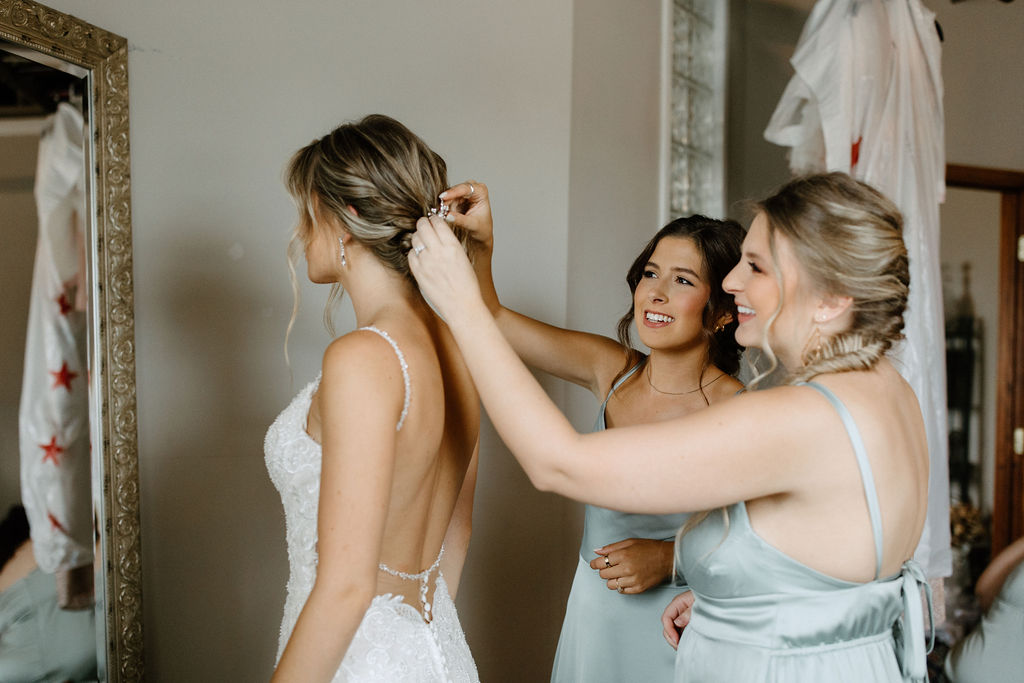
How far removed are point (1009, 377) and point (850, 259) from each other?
390 cm

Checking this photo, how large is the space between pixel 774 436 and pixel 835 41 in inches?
81.8

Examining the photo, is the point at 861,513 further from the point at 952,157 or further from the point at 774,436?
the point at 952,157

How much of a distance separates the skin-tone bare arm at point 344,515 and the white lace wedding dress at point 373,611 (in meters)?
0.09

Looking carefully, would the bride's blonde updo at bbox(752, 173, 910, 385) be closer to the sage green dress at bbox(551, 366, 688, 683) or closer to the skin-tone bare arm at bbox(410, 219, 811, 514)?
the skin-tone bare arm at bbox(410, 219, 811, 514)

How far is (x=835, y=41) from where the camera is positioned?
2.77 meters

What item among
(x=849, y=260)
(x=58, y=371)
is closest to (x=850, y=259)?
(x=849, y=260)

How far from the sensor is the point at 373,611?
1376 mm

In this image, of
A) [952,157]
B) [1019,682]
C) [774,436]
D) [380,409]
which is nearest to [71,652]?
[380,409]

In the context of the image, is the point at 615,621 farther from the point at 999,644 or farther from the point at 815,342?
the point at 999,644

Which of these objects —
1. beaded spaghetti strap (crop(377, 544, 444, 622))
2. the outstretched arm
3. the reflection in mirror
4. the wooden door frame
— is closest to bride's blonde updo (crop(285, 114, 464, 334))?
beaded spaghetti strap (crop(377, 544, 444, 622))

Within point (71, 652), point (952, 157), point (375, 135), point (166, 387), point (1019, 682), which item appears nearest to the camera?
point (375, 135)

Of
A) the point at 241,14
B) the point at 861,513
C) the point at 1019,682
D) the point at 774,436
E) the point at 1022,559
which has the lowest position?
the point at 1019,682

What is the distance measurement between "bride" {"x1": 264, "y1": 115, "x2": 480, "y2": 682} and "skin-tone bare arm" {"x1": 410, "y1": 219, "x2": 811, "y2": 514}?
13 centimetres

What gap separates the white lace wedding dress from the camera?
4.44 ft
